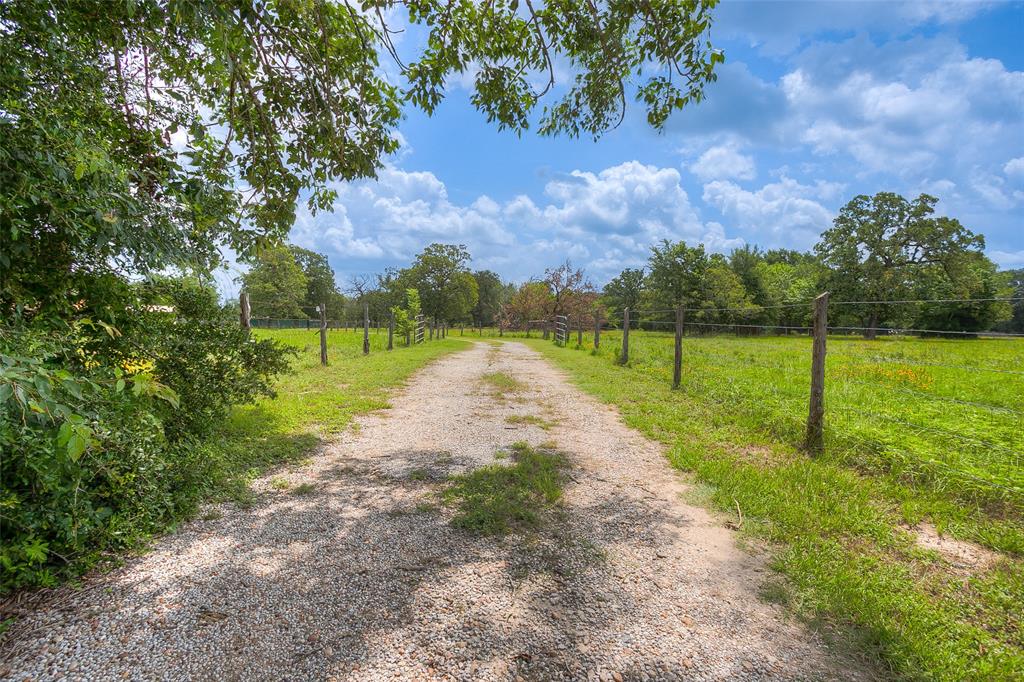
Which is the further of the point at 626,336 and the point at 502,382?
the point at 626,336

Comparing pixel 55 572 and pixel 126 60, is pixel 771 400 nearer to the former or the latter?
pixel 55 572

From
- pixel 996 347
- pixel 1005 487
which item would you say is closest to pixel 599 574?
pixel 1005 487

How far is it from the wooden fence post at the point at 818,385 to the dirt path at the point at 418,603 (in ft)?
6.85

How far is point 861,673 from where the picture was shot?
1.73 metres

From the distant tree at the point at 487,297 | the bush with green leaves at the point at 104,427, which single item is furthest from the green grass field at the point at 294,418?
the distant tree at the point at 487,297

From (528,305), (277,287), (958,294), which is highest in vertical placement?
(277,287)

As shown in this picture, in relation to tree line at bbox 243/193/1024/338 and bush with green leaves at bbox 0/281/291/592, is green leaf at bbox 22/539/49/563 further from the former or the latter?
tree line at bbox 243/193/1024/338

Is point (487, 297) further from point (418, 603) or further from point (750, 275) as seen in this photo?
point (418, 603)

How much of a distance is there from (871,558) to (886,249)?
36.1m

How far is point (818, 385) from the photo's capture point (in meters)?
4.42

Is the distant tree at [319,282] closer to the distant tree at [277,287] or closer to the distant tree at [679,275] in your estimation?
the distant tree at [277,287]

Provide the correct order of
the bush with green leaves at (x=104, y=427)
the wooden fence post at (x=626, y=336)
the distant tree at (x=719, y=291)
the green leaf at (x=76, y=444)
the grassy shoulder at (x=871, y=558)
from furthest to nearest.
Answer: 1. the distant tree at (x=719, y=291)
2. the wooden fence post at (x=626, y=336)
3. the grassy shoulder at (x=871, y=558)
4. the bush with green leaves at (x=104, y=427)
5. the green leaf at (x=76, y=444)

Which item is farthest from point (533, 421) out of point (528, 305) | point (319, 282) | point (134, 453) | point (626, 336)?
point (319, 282)

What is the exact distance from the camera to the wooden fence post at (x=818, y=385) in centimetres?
436
